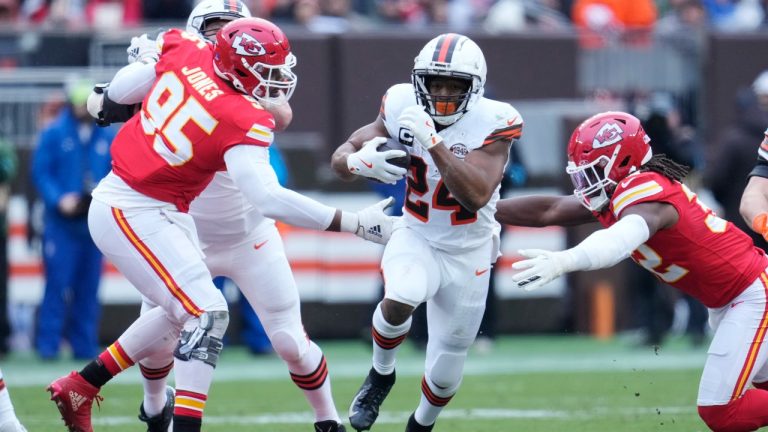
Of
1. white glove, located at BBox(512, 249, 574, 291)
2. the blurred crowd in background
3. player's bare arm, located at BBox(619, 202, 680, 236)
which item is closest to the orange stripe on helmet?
player's bare arm, located at BBox(619, 202, 680, 236)

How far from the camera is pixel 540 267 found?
5.42 meters

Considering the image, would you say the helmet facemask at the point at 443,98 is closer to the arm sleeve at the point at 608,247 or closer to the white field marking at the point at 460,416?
the arm sleeve at the point at 608,247

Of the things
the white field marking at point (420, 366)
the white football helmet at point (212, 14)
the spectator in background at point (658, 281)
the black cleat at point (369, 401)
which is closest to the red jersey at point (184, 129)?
the white football helmet at point (212, 14)

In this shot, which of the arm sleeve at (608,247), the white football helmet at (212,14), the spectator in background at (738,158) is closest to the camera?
the arm sleeve at (608,247)

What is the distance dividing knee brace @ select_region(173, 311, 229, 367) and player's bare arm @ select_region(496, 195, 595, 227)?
1530mm

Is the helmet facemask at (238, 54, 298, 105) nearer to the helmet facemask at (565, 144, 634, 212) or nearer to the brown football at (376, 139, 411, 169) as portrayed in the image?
the brown football at (376, 139, 411, 169)

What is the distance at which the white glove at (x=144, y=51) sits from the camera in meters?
6.50

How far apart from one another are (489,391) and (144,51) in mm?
3483

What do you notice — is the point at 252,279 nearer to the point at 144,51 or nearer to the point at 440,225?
the point at 440,225

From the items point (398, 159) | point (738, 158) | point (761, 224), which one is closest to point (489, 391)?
point (761, 224)

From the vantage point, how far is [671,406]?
808 centimetres

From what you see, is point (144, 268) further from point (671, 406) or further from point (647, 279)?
point (647, 279)

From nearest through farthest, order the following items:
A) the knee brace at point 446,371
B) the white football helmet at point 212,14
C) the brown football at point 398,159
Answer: the brown football at point 398,159
the knee brace at point 446,371
the white football helmet at point 212,14

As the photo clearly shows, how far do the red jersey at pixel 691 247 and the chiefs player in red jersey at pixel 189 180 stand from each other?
3.61ft
